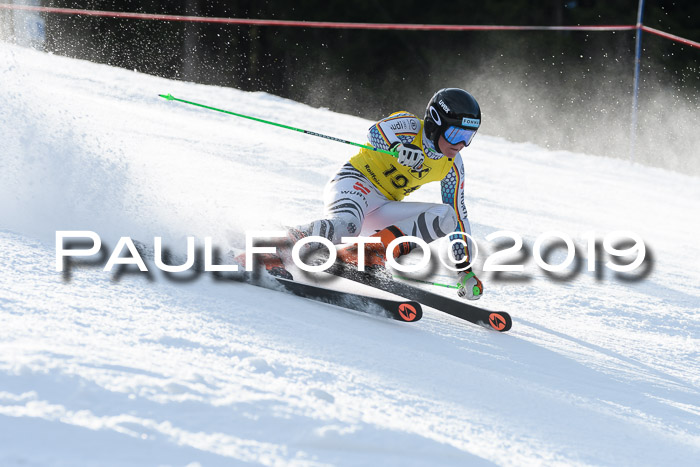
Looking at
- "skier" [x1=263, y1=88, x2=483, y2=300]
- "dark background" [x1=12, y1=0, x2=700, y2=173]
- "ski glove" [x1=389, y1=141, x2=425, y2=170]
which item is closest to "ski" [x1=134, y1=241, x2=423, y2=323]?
"skier" [x1=263, y1=88, x2=483, y2=300]

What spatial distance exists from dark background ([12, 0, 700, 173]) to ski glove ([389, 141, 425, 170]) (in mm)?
10716

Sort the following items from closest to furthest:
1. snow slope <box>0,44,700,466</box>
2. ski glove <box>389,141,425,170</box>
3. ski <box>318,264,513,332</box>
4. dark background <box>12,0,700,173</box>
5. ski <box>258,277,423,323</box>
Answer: snow slope <box>0,44,700,466</box> → ski <box>258,277,423,323</box> → ski <box>318,264,513,332</box> → ski glove <box>389,141,425,170</box> → dark background <box>12,0,700,173</box>

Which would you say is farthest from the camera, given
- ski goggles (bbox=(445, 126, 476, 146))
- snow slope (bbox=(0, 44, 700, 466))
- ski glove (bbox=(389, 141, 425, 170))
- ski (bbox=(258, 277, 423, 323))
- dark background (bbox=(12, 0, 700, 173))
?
dark background (bbox=(12, 0, 700, 173))

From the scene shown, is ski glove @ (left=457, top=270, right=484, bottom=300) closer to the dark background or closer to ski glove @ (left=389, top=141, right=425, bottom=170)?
ski glove @ (left=389, top=141, right=425, bottom=170)

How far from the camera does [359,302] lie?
3377 millimetres

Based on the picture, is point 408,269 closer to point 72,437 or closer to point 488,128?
point 72,437

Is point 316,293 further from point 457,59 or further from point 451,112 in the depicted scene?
point 457,59

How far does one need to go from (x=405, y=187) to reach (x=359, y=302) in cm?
96

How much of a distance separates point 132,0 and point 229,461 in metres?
16.7

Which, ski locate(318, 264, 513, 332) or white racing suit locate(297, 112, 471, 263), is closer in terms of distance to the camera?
ski locate(318, 264, 513, 332)

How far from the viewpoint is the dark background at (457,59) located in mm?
14961

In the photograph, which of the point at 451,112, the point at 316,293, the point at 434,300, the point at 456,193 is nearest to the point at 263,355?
the point at 316,293

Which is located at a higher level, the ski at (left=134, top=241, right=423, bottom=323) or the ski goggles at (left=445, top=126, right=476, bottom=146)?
the ski goggles at (left=445, top=126, right=476, bottom=146)

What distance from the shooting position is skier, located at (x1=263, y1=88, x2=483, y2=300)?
3.73 metres
